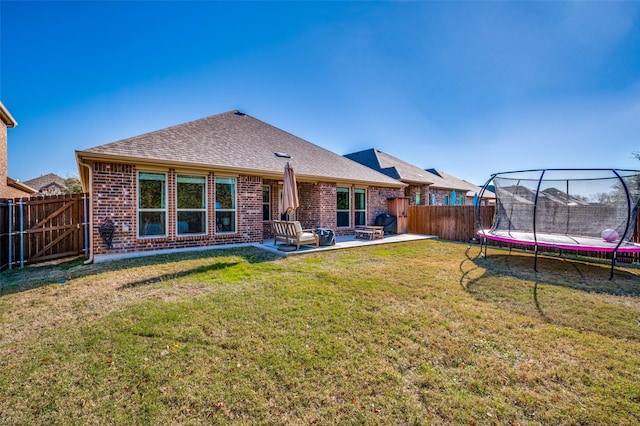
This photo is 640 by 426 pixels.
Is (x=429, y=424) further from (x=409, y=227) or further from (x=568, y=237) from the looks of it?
(x=409, y=227)

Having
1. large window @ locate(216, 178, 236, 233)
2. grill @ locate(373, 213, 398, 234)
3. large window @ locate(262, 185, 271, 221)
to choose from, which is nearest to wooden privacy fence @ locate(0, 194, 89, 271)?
large window @ locate(216, 178, 236, 233)

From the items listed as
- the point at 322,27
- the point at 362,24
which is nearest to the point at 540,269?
the point at 362,24

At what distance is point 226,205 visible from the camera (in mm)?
9391

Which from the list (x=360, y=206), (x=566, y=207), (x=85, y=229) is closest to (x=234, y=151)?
(x=85, y=229)

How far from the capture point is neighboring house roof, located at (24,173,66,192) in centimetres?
2896

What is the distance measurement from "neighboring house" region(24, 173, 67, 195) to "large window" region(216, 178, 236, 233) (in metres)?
28.8

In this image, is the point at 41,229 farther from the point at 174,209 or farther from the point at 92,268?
the point at 174,209

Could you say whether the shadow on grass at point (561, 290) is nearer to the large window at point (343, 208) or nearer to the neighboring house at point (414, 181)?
the large window at point (343, 208)

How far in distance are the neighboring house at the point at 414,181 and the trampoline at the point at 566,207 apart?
6935mm

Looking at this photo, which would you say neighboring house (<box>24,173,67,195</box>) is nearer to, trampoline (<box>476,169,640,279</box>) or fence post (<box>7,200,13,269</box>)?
fence post (<box>7,200,13,269</box>)

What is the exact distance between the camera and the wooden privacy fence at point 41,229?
6.89 meters

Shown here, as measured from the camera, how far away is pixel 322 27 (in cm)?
974

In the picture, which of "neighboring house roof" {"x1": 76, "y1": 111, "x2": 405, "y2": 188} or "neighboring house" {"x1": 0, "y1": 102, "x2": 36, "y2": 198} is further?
"neighboring house" {"x1": 0, "y1": 102, "x2": 36, "y2": 198}

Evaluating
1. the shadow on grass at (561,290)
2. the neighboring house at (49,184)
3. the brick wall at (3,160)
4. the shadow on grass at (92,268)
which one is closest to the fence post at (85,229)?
the shadow on grass at (92,268)
